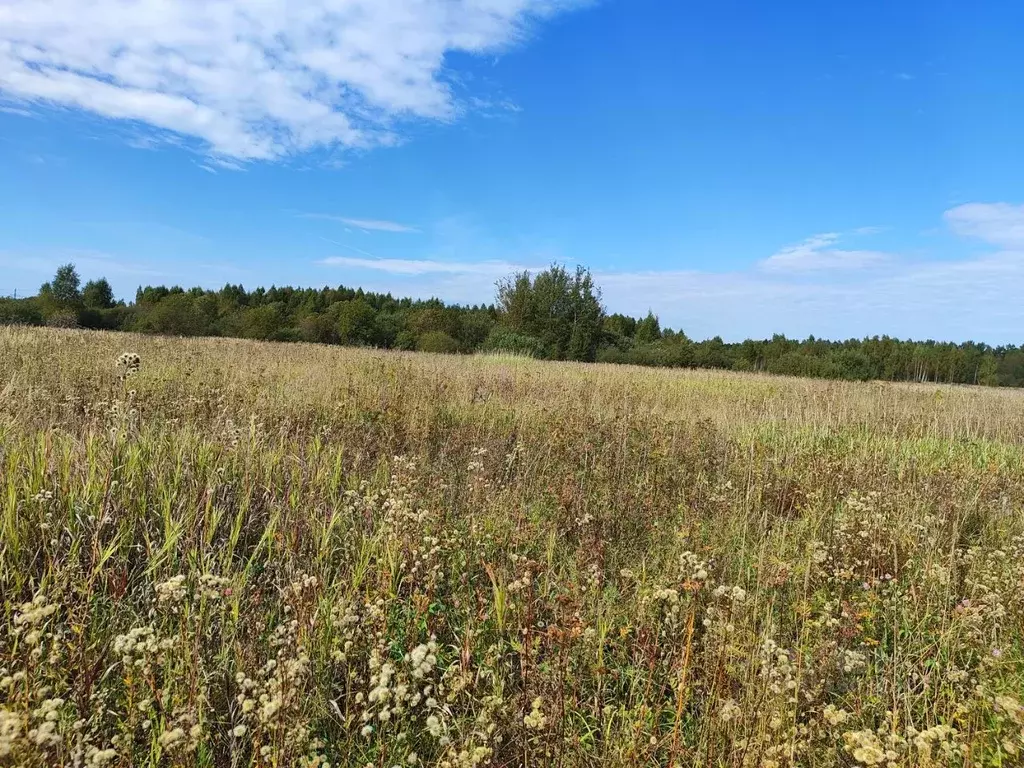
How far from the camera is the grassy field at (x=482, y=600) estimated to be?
167 cm

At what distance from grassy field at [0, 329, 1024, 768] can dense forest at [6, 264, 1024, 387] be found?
26845 mm

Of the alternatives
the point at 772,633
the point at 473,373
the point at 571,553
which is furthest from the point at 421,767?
the point at 473,373

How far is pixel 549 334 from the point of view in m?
47.9

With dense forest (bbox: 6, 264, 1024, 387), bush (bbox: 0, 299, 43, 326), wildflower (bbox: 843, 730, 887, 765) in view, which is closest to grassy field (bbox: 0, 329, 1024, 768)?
wildflower (bbox: 843, 730, 887, 765)

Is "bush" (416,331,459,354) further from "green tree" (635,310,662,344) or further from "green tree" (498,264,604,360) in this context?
"green tree" (635,310,662,344)

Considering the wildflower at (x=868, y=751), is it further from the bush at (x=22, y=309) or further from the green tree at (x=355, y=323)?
the green tree at (x=355, y=323)

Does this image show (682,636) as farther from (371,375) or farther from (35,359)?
(35,359)

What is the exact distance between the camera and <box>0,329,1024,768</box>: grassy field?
167cm

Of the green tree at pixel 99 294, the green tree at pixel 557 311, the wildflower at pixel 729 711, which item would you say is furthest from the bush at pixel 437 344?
the green tree at pixel 99 294

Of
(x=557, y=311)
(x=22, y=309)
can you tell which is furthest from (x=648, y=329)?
(x=22, y=309)

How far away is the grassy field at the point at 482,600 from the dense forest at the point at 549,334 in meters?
26.8

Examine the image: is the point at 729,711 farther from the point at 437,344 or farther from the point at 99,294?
the point at 99,294

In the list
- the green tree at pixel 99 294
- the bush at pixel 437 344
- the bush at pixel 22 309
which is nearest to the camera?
the bush at pixel 437 344

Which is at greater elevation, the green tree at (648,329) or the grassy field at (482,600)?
the green tree at (648,329)
